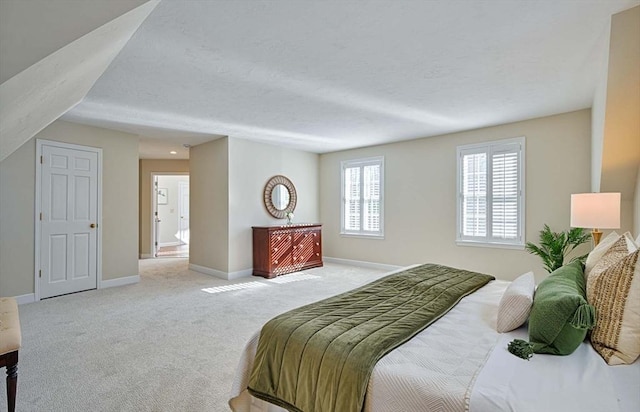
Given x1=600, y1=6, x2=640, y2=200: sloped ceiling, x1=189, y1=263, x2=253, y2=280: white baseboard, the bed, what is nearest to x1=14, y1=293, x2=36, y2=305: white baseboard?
x1=189, y1=263, x2=253, y2=280: white baseboard

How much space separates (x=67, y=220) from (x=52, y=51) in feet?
13.2

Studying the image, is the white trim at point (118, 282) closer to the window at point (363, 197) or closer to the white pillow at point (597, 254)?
the window at point (363, 197)

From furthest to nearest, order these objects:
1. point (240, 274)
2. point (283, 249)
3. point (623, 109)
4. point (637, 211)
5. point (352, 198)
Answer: point (352, 198)
point (283, 249)
point (240, 274)
point (637, 211)
point (623, 109)

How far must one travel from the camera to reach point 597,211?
289 cm

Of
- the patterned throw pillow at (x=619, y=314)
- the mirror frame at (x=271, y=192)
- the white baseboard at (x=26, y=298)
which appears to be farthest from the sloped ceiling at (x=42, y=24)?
the mirror frame at (x=271, y=192)

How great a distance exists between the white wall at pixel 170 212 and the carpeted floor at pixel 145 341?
18.5ft

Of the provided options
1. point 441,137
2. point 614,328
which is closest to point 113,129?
point 441,137

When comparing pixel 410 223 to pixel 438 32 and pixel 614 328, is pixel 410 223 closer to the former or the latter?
pixel 438 32

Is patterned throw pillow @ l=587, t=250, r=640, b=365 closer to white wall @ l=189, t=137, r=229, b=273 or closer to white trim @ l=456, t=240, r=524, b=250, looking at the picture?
white trim @ l=456, t=240, r=524, b=250

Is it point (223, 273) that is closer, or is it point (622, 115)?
point (622, 115)

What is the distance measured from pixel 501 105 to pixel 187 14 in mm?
3668

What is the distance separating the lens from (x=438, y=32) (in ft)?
7.55

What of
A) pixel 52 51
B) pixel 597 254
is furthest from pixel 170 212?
pixel 597 254

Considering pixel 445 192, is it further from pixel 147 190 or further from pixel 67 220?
pixel 147 190
